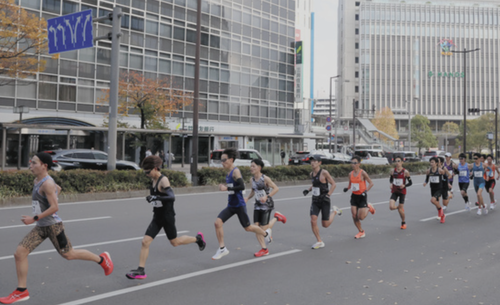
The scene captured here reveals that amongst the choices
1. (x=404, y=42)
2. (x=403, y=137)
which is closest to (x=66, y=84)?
(x=403, y=137)

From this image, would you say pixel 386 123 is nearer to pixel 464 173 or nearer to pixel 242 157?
pixel 242 157

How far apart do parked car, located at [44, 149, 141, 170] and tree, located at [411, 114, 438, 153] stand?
68246mm

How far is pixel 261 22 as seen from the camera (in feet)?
160

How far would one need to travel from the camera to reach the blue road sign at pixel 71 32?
14664 millimetres

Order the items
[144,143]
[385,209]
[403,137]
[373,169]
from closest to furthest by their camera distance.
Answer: [385,209]
[373,169]
[144,143]
[403,137]

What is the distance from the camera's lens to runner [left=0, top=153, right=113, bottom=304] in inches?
193

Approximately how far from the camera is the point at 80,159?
2170 cm

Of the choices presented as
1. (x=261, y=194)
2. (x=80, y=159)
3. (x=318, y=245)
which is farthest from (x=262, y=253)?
(x=80, y=159)

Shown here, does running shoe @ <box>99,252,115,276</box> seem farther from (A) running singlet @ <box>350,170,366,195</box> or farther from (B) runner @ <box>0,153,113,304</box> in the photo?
(A) running singlet @ <box>350,170,366,195</box>

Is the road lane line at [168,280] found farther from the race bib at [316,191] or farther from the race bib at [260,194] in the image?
the race bib at [316,191]

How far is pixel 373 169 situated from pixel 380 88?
276ft

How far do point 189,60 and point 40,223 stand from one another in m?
38.1

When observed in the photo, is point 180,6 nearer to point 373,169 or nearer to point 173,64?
point 173,64

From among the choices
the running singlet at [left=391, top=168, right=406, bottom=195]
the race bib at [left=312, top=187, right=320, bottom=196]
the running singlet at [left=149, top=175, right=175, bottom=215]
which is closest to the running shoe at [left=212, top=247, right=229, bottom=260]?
the running singlet at [left=149, top=175, right=175, bottom=215]
